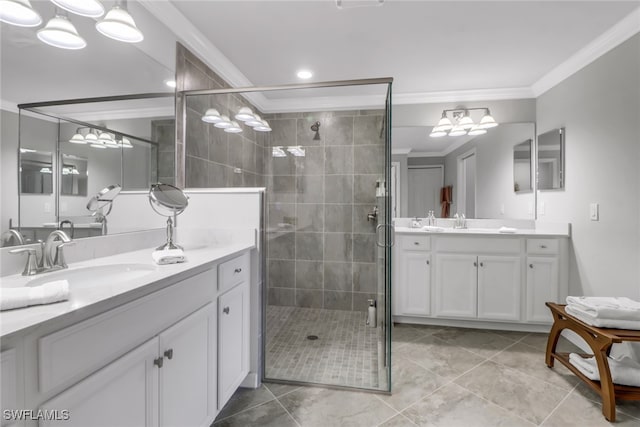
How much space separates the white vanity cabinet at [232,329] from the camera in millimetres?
1516

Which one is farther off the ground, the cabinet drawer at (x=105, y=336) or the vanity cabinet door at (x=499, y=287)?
the cabinet drawer at (x=105, y=336)

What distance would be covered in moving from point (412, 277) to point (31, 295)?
2.64 metres

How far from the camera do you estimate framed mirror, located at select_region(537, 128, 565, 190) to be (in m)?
2.65

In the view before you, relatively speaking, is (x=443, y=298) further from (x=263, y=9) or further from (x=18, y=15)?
(x=18, y=15)

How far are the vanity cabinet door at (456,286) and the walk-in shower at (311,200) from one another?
2.21 ft

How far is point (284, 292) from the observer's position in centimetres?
256

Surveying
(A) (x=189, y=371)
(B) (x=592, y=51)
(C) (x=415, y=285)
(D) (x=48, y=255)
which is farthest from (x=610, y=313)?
(D) (x=48, y=255)

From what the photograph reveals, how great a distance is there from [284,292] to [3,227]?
1822 mm

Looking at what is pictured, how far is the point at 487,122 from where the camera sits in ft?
9.76

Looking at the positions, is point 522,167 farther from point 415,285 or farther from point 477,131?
point 415,285

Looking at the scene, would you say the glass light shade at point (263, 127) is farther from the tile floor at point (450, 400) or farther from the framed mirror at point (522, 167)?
the framed mirror at point (522, 167)

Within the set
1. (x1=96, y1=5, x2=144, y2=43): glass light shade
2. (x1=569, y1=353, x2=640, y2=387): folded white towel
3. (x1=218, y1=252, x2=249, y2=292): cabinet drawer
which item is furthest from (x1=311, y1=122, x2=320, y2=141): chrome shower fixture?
(x1=569, y1=353, x2=640, y2=387): folded white towel

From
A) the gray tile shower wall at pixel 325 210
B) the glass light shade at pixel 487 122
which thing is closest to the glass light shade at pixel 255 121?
the gray tile shower wall at pixel 325 210

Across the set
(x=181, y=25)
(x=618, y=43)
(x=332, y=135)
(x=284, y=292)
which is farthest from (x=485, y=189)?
(x=181, y=25)
